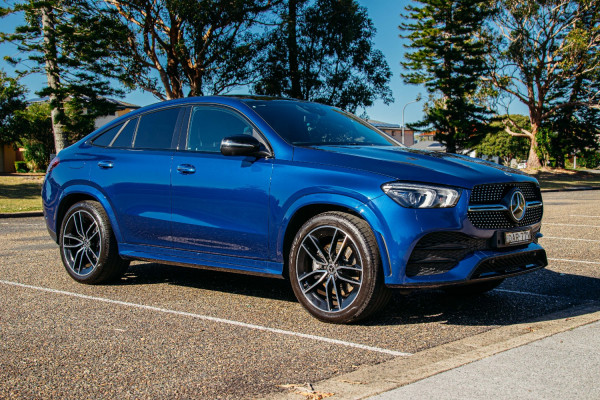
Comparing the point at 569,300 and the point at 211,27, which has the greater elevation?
the point at 211,27

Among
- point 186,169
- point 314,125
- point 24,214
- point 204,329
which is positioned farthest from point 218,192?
point 24,214

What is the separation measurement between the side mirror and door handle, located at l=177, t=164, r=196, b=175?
514 mm

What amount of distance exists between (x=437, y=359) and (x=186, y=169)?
2846 millimetres

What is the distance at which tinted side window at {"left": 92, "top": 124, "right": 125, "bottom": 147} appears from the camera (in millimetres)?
6707

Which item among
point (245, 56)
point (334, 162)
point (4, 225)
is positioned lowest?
point (4, 225)

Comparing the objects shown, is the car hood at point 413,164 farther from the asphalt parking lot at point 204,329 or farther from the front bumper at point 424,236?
the asphalt parking lot at point 204,329

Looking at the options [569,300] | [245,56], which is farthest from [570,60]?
[569,300]

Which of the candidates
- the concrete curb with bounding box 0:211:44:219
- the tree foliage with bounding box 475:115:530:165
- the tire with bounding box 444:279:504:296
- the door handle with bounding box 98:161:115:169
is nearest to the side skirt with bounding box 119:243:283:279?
the door handle with bounding box 98:161:115:169

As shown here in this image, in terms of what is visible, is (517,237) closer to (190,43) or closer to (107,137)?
(107,137)

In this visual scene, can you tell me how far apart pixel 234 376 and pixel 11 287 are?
3659mm

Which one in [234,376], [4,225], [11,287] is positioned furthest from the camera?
[4,225]

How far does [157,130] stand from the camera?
20.7ft

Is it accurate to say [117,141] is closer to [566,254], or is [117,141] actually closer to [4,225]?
[566,254]

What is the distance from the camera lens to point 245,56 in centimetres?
3291
